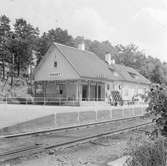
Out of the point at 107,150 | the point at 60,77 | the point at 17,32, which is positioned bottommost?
the point at 107,150

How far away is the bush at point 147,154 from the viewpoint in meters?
4.92

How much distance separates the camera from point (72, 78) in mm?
34125

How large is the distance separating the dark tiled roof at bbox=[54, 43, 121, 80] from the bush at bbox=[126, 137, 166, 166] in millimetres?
27932

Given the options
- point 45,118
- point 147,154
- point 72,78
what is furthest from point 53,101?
point 147,154

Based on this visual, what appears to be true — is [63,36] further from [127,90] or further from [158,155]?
[158,155]

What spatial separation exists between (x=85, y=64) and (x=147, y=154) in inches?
1267

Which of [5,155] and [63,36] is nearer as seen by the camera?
[5,155]

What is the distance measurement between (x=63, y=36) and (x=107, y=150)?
47201mm

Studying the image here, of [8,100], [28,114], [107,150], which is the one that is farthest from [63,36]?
[107,150]

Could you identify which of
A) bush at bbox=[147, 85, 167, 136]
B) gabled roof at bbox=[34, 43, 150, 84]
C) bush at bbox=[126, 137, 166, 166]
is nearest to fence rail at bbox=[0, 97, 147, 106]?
gabled roof at bbox=[34, 43, 150, 84]

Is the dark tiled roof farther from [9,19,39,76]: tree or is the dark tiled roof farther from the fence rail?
[9,19,39,76]: tree

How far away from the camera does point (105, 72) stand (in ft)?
129

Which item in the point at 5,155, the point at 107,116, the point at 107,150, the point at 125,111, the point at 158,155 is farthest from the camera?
the point at 125,111

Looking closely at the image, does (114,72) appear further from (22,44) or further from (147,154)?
(147,154)
